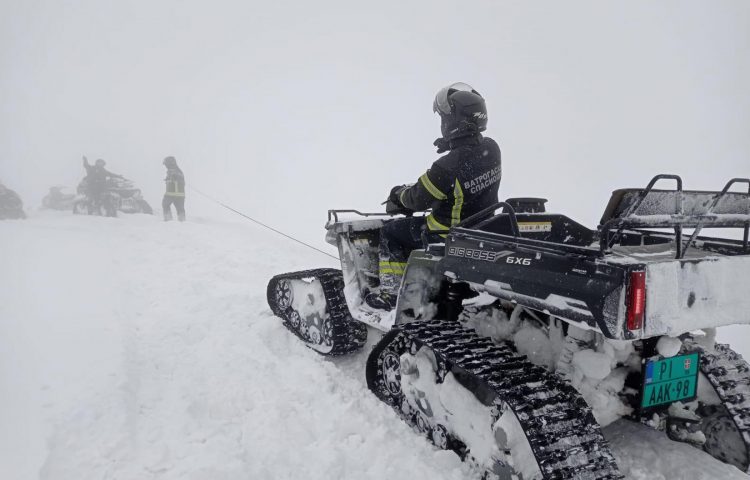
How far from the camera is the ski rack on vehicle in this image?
6.98ft

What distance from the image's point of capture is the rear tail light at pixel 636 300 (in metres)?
1.95

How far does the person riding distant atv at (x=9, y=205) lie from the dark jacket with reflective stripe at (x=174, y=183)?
6745 mm

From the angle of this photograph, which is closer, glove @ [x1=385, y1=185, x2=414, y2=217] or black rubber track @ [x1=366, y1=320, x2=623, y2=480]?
black rubber track @ [x1=366, y1=320, x2=623, y2=480]

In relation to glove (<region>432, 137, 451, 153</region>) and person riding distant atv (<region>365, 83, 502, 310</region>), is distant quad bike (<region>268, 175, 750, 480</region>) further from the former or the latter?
glove (<region>432, 137, 451, 153</region>)

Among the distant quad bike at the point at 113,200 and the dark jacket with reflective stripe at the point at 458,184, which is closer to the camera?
the dark jacket with reflective stripe at the point at 458,184

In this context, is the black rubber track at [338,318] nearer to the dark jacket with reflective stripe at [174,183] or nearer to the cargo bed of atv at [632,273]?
the cargo bed of atv at [632,273]

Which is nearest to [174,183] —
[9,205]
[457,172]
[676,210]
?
[9,205]

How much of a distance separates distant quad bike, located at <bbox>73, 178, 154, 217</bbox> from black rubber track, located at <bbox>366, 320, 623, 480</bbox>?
704 inches

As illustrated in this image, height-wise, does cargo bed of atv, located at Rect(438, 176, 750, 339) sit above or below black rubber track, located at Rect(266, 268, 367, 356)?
above

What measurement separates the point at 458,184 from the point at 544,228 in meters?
0.70

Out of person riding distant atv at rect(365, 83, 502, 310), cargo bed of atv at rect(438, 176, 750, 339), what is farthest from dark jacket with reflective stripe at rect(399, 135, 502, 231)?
cargo bed of atv at rect(438, 176, 750, 339)

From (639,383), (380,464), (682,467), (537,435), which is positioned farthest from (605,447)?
(380,464)

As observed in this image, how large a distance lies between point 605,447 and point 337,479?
152 cm

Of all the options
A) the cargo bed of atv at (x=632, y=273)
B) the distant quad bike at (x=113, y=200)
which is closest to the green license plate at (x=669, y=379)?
the cargo bed of atv at (x=632, y=273)
